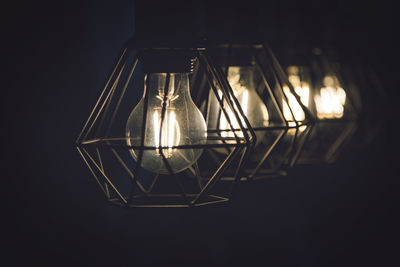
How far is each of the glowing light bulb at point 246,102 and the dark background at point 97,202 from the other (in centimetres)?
9

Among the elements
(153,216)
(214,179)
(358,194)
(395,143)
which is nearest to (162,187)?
(153,216)

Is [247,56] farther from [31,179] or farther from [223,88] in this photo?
[31,179]

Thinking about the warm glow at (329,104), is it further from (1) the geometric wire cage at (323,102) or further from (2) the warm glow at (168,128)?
(2) the warm glow at (168,128)

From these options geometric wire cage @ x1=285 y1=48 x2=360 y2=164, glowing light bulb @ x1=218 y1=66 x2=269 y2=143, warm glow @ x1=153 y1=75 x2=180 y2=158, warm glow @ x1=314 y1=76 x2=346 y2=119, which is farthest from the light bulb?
warm glow @ x1=314 y1=76 x2=346 y2=119

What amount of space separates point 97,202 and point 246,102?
42 cm

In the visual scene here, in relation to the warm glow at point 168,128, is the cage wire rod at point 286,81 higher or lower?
higher

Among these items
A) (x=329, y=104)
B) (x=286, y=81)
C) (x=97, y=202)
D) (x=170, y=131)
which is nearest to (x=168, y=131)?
(x=170, y=131)

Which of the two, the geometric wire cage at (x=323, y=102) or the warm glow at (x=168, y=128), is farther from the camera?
the geometric wire cage at (x=323, y=102)

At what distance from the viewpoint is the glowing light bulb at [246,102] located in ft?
1.77

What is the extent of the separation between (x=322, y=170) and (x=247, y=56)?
970 mm

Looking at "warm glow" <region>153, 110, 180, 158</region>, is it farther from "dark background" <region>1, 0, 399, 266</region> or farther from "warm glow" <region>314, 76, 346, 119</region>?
"warm glow" <region>314, 76, 346, 119</region>

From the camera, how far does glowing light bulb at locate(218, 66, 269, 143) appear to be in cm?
54

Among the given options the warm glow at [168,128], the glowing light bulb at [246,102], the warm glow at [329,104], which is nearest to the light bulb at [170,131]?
the warm glow at [168,128]

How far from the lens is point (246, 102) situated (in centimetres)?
56
